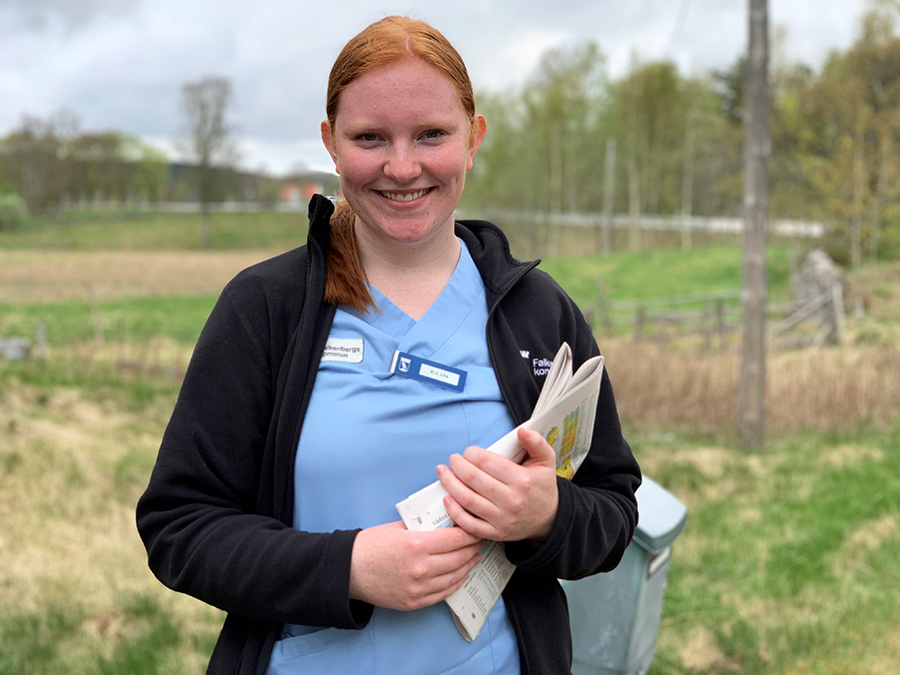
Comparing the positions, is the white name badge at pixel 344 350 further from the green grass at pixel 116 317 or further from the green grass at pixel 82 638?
the green grass at pixel 116 317

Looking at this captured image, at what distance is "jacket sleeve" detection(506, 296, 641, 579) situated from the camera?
4.17 feet

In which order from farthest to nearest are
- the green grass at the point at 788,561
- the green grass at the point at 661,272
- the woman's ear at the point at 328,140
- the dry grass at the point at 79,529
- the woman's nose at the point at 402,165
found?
the green grass at the point at 661,272 → the dry grass at the point at 79,529 → the green grass at the point at 788,561 → the woman's ear at the point at 328,140 → the woman's nose at the point at 402,165

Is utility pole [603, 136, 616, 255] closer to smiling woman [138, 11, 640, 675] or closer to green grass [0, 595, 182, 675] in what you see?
green grass [0, 595, 182, 675]

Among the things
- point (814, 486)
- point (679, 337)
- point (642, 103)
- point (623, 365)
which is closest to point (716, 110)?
point (642, 103)

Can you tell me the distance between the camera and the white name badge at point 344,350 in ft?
4.24

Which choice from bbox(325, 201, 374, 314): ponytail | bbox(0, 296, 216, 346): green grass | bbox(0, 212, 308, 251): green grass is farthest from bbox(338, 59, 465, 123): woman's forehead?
bbox(0, 212, 308, 251): green grass

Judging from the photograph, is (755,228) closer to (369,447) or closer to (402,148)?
(402,148)

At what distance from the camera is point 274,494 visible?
4.13ft

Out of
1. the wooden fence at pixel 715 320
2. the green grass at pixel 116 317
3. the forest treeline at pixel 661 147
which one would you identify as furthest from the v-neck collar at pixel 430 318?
the forest treeline at pixel 661 147

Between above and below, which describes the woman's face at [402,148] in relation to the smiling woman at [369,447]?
above

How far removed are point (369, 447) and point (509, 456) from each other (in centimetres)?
22

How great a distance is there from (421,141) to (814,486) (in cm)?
568

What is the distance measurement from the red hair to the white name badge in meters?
0.07

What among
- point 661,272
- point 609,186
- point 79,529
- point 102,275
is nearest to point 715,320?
point 661,272
